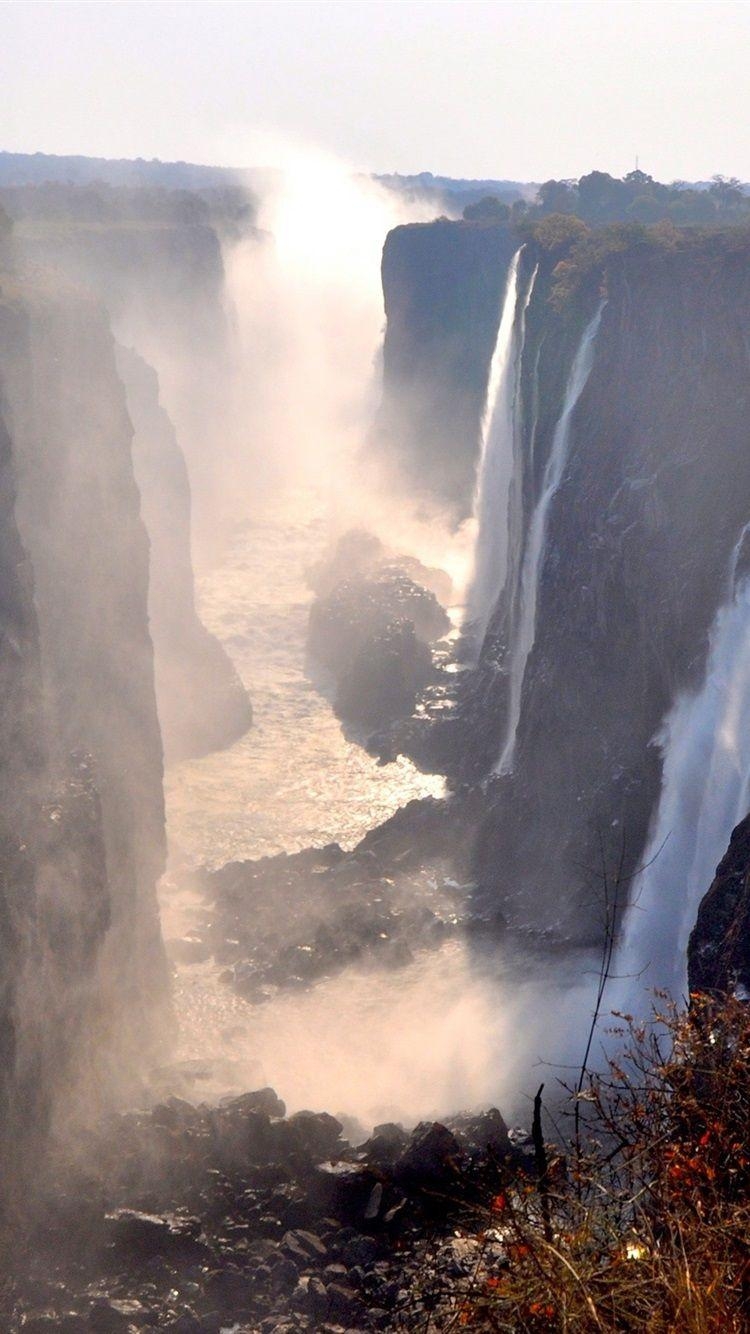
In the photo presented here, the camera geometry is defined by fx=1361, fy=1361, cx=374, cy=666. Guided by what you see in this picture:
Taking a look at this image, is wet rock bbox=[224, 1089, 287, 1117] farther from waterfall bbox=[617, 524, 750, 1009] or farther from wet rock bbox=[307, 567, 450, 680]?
wet rock bbox=[307, 567, 450, 680]

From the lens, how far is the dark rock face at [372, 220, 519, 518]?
200 feet

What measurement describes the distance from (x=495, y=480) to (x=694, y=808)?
26.3 metres

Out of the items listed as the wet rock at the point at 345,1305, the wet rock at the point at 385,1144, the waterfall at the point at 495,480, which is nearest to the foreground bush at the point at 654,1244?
the wet rock at the point at 345,1305

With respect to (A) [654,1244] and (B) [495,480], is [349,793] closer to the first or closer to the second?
(B) [495,480]

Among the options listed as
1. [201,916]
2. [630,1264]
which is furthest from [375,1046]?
[630,1264]

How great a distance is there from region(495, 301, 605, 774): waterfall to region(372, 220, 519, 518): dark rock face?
23.5 m

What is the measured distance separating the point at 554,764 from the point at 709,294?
1203 cm

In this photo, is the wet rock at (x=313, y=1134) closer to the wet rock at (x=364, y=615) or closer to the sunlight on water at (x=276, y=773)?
the sunlight on water at (x=276, y=773)

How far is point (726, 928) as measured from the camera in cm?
1997

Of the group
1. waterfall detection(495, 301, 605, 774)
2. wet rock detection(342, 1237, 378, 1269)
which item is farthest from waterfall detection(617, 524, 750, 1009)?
waterfall detection(495, 301, 605, 774)

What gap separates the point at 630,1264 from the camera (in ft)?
27.9

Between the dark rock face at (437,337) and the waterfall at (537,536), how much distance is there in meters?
23.5

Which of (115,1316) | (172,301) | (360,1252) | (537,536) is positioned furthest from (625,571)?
(172,301)

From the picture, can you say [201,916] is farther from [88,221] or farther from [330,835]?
[88,221]
